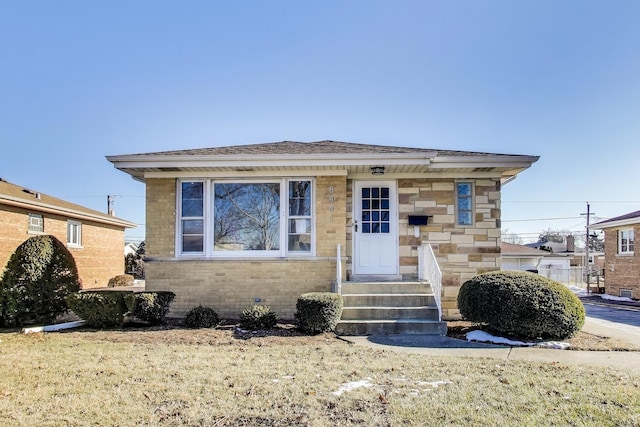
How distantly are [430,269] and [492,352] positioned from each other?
287 centimetres

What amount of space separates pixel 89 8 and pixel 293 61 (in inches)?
193

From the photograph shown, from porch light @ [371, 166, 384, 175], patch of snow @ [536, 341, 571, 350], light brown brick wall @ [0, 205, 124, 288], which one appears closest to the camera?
patch of snow @ [536, 341, 571, 350]

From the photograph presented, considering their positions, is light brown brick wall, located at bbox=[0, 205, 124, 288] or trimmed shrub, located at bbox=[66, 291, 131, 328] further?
light brown brick wall, located at bbox=[0, 205, 124, 288]

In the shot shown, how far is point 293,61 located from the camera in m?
11.8

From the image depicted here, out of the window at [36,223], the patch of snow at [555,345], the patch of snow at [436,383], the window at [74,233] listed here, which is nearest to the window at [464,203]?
the patch of snow at [555,345]

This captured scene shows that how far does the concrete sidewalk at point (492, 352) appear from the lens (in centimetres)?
593

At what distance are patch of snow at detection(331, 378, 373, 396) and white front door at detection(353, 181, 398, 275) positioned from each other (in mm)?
5083

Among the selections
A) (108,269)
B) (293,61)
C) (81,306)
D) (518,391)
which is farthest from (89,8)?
(108,269)

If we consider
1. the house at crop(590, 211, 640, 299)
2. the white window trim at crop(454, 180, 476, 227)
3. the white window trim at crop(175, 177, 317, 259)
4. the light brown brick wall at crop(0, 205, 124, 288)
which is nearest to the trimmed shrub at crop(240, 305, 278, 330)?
the white window trim at crop(175, 177, 317, 259)

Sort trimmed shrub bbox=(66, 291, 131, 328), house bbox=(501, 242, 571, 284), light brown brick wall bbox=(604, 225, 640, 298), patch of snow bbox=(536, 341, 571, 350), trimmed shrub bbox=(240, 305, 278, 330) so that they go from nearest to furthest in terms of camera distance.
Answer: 1. patch of snow bbox=(536, 341, 571, 350)
2. trimmed shrub bbox=(240, 305, 278, 330)
3. trimmed shrub bbox=(66, 291, 131, 328)
4. light brown brick wall bbox=(604, 225, 640, 298)
5. house bbox=(501, 242, 571, 284)

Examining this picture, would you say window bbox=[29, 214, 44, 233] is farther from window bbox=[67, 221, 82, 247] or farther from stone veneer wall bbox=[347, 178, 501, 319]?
stone veneer wall bbox=[347, 178, 501, 319]

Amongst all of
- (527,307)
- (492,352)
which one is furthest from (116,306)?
(527,307)

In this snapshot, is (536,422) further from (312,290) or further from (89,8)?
(89,8)

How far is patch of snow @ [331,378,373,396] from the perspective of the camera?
4523 millimetres
